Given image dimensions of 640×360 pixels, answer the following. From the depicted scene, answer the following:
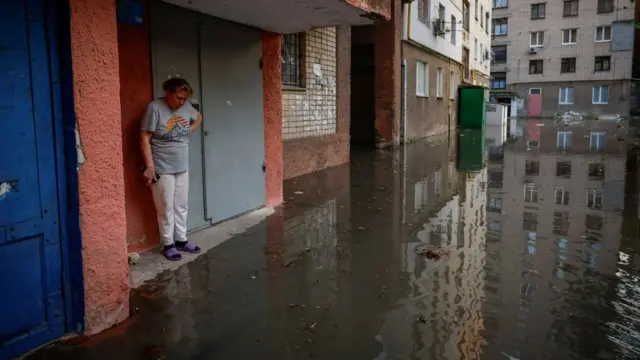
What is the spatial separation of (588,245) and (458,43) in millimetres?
21130

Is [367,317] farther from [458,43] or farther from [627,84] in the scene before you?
[627,84]

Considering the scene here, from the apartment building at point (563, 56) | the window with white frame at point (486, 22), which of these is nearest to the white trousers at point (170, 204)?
the window with white frame at point (486, 22)

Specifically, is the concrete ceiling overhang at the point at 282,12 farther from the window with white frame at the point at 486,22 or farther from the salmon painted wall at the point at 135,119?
the window with white frame at the point at 486,22

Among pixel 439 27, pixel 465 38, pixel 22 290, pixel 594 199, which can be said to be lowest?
pixel 594 199

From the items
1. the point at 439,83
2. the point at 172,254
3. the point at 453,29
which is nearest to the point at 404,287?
the point at 172,254

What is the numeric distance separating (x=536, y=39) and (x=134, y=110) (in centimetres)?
4958

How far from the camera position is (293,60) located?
372 inches

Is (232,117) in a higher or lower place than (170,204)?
higher

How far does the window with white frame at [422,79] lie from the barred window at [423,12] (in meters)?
1.47

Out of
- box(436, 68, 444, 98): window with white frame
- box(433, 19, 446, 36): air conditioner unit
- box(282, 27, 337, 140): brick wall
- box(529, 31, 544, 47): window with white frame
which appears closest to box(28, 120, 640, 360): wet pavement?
box(282, 27, 337, 140): brick wall

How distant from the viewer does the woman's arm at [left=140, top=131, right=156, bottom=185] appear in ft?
14.0

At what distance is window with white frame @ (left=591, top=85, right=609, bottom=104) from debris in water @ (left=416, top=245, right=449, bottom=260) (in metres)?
47.4

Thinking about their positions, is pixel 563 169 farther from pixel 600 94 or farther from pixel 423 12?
pixel 600 94

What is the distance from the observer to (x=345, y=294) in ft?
12.9
